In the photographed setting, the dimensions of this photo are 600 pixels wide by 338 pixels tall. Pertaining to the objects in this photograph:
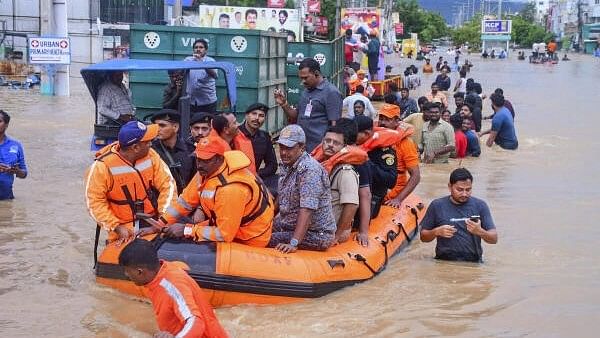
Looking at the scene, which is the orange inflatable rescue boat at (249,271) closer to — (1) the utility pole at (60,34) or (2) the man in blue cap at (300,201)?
(2) the man in blue cap at (300,201)

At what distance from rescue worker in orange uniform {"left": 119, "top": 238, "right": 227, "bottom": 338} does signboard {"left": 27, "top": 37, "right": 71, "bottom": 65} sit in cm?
2054

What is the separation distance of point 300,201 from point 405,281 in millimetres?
1418

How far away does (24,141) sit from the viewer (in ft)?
51.4

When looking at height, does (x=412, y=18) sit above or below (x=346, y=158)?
above

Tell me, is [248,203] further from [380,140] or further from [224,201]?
[380,140]

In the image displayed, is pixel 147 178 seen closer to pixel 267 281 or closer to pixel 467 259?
pixel 267 281

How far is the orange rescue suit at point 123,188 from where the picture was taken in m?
6.68

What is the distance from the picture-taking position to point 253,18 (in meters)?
36.8

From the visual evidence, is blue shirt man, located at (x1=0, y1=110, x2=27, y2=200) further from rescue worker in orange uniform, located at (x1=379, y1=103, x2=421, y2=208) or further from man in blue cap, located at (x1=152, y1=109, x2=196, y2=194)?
rescue worker in orange uniform, located at (x1=379, y1=103, x2=421, y2=208)

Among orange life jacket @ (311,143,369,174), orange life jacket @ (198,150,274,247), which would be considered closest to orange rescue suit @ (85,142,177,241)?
orange life jacket @ (198,150,274,247)

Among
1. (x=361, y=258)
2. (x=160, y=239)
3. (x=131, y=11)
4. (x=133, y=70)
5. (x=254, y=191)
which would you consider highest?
(x=131, y=11)

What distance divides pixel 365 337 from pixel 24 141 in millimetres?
10993

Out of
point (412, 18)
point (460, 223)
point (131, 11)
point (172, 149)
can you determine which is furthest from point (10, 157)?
point (412, 18)

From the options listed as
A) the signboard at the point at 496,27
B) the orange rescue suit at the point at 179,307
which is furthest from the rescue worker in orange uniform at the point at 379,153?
the signboard at the point at 496,27
